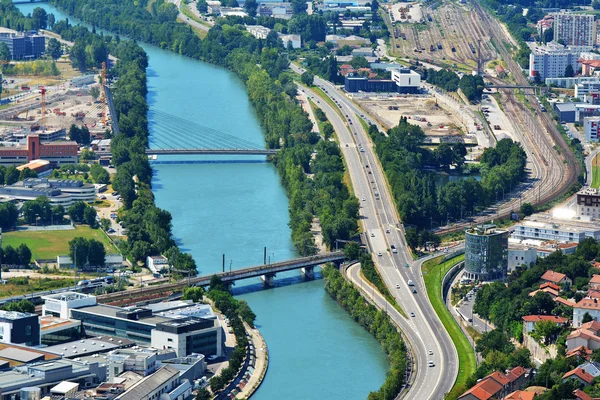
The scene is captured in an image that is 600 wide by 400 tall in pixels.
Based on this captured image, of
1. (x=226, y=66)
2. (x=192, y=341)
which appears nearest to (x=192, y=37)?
(x=226, y=66)

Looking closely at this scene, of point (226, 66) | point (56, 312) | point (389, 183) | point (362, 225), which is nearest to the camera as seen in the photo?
point (56, 312)

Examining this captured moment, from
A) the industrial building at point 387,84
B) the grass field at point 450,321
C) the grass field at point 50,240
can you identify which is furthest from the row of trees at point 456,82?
the grass field at point 50,240

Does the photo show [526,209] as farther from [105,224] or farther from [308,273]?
[105,224]

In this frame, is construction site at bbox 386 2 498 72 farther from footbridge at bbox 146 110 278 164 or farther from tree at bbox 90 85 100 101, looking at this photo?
footbridge at bbox 146 110 278 164

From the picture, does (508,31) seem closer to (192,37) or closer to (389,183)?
(192,37)

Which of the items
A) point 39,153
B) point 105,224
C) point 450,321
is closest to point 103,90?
point 39,153

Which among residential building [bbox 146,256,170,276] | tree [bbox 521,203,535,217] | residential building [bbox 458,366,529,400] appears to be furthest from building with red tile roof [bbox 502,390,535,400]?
tree [bbox 521,203,535,217]

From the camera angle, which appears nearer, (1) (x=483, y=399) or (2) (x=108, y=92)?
(1) (x=483, y=399)
